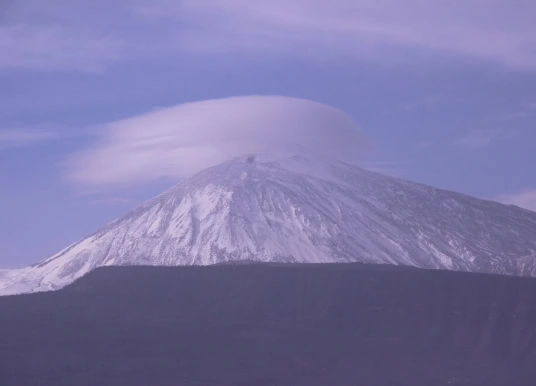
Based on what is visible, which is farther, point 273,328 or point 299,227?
point 299,227

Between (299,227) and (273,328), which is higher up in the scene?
(299,227)

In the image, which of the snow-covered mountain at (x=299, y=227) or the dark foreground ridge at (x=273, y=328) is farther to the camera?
the snow-covered mountain at (x=299, y=227)

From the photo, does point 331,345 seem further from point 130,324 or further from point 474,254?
point 474,254

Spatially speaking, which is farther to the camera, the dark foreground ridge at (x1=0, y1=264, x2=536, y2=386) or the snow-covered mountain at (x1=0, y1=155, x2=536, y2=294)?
the snow-covered mountain at (x1=0, y1=155, x2=536, y2=294)

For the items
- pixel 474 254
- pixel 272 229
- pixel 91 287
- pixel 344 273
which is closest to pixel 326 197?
pixel 272 229
